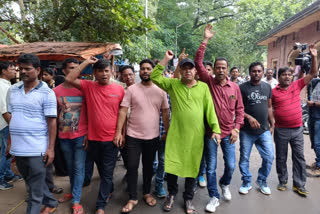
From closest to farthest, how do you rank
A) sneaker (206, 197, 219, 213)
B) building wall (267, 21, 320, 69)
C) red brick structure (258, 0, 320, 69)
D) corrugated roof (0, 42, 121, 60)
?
sneaker (206, 197, 219, 213), corrugated roof (0, 42, 121, 60), red brick structure (258, 0, 320, 69), building wall (267, 21, 320, 69)

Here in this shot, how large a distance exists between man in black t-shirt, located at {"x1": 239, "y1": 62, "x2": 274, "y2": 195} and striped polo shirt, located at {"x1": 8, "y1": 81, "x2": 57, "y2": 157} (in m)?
2.63

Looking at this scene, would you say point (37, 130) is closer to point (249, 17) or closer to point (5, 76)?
point (5, 76)

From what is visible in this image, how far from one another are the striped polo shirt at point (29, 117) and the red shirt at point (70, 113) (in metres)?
0.43

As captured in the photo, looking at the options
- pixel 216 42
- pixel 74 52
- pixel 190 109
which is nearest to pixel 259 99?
pixel 190 109

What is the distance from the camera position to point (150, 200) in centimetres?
319

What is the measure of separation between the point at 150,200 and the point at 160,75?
1738mm

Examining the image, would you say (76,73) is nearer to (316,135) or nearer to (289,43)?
(316,135)

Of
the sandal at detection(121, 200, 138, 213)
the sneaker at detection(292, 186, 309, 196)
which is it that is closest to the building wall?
the sneaker at detection(292, 186, 309, 196)

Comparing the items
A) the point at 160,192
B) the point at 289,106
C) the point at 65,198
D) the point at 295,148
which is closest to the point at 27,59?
the point at 65,198

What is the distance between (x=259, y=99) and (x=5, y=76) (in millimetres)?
3952

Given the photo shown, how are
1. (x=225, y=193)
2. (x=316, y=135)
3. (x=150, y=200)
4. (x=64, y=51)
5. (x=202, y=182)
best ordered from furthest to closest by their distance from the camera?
(x=64, y=51) < (x=316, y=135) < (x=202, y=182) < (x=225, y=193) < (x=150, y=200)

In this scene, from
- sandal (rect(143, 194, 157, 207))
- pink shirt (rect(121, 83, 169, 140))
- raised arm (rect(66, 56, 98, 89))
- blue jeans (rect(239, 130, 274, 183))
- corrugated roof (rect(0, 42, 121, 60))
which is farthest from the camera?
corrugated roof (rect(0, 42, 121, 60))

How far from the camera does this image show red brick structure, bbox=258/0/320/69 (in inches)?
418

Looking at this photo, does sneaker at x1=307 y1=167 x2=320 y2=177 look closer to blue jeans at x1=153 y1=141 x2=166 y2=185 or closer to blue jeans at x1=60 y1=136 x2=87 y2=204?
blue jeans at x1=153 y1=141 x2=166 y2=185
